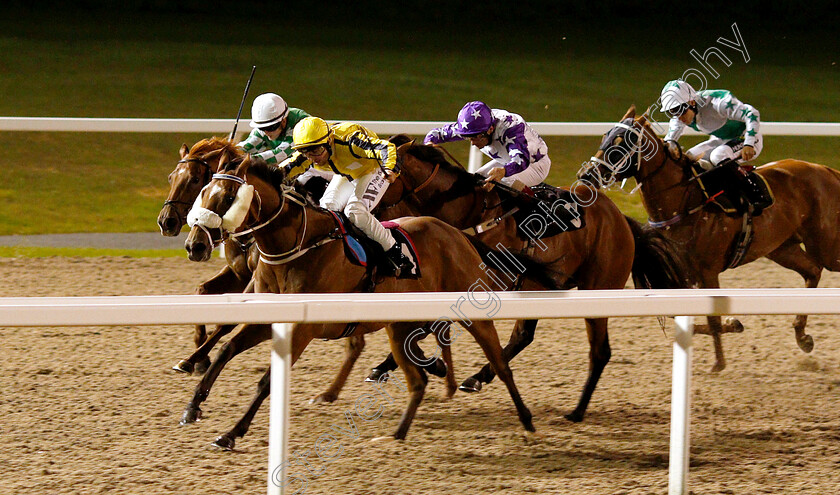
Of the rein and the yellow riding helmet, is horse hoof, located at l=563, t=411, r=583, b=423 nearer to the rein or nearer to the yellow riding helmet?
the rein

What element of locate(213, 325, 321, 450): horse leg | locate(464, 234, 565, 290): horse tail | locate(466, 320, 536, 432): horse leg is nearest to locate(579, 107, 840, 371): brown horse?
locate(464, 234, 565, 290): horse tail

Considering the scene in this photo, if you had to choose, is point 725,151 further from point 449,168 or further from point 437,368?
point 437,368

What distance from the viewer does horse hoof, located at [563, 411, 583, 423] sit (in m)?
4.32

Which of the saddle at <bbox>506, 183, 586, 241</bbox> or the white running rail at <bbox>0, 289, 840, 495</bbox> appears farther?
the saddle at <bbox>506, 183, 586, 241</bbox>

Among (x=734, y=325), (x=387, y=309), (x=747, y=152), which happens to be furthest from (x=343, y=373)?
(x=747, y=152)

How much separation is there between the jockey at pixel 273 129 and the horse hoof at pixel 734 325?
228 cm

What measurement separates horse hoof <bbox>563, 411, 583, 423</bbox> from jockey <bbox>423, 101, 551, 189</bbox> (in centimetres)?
123

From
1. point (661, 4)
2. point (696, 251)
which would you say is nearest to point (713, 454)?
point (696, 251)

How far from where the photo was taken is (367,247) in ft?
13.6

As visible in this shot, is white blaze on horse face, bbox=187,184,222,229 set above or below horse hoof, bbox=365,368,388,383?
above

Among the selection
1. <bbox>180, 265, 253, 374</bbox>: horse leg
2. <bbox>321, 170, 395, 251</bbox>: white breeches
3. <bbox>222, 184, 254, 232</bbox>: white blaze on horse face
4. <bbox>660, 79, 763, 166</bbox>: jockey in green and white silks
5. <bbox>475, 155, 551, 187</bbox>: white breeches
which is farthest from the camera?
<bbox>660, 79, 763, 166</bbox>: jockey in green and white silks

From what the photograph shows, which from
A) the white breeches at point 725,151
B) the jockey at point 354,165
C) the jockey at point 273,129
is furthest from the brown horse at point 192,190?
the white breeches at point 725,151

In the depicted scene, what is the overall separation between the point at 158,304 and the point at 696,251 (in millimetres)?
3638

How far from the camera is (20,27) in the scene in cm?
1536
